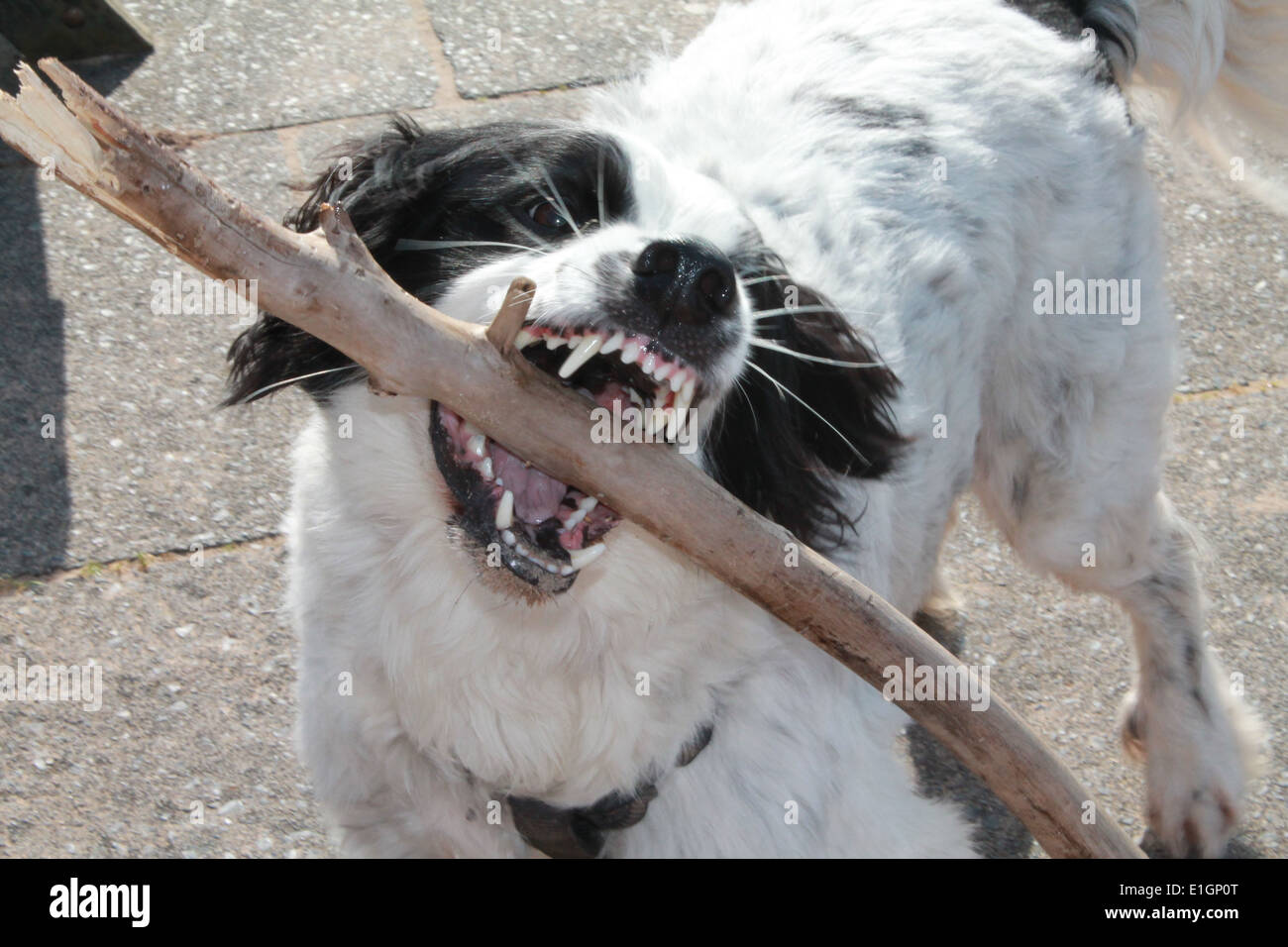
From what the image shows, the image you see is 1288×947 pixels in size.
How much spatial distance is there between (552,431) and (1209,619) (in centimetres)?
278

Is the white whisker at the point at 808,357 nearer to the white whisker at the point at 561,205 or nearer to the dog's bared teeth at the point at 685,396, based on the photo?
the dog's bared teeth at the point at 685,396

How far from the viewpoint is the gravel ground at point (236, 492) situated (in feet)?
11.0

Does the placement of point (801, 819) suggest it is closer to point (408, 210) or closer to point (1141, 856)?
point (1141, 856)

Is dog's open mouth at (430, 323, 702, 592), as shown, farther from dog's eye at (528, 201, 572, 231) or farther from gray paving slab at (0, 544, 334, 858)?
gray paving slab at (0, 544, 334, 858)

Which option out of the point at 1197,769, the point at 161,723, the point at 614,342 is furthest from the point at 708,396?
the point at 1197,769

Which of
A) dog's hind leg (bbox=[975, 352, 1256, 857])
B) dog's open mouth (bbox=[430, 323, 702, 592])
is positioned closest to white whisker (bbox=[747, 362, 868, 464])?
dog's open mouth (bbox=[430, 323, 702, 592])

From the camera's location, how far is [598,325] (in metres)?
2.10

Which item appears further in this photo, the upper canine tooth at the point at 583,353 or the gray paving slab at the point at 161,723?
the gray paving slab at the point at 161,723

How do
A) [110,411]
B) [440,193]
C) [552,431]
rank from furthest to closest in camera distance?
[110,411], [440,193], [552,431]

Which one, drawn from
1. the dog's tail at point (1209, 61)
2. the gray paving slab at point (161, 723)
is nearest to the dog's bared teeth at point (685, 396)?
the gray paving slab at point (161, 723)

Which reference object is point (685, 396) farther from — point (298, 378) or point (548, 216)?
point (298, 378)

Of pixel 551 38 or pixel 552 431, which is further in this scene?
pixel 551 38

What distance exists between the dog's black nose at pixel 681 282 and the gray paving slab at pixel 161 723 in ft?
5.85

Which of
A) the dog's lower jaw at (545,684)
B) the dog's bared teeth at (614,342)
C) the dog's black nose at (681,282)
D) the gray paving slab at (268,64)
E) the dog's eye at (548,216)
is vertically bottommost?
the gray paving slab at (268,64)
